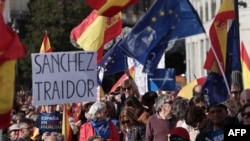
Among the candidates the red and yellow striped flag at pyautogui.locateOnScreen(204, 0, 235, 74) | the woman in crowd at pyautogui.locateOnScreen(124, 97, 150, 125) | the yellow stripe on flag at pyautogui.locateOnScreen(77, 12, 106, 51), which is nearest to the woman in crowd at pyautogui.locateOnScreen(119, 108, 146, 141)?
the woman in crowd at pyautogui.locateOnScreen(124, 97, 150, 125)

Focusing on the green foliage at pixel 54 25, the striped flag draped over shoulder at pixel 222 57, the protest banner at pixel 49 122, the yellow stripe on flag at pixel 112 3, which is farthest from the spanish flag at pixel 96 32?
the green foliage at pixel 54 25

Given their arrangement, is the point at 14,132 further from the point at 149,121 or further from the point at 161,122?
the point at 161,122

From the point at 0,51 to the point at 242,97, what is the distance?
13.1ft

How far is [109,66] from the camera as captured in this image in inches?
519

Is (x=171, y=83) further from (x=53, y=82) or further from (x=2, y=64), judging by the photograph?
(x=2, y=64)

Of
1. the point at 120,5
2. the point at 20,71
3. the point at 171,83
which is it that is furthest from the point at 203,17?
the point at 120,5

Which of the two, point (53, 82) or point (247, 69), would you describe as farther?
point (247, 69)

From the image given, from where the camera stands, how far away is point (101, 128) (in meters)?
8.94

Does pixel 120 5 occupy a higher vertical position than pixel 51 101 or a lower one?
higher

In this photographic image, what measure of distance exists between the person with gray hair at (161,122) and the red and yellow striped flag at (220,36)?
1356 mm

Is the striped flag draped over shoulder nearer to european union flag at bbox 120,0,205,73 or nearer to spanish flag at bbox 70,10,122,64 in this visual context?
european union flag at bbox 120,0,205,73

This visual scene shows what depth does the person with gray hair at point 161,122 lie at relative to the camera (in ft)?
28.9

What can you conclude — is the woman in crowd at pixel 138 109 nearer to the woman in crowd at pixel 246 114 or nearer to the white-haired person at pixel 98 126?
the white-haired person at pixel 98 126

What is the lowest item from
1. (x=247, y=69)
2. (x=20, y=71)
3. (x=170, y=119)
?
(x=170, y=119)
